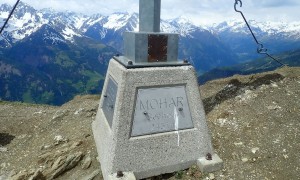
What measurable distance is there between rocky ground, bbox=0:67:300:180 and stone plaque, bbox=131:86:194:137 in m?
1.48

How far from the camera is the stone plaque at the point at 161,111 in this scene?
8.60m

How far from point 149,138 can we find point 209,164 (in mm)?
2054

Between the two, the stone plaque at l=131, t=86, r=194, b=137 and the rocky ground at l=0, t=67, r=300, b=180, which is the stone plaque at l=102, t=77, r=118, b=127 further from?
the rocky ground at l=0, t=67, r=300, b=180

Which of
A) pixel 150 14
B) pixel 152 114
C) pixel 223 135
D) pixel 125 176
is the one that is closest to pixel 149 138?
pixel 152 114

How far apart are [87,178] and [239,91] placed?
8.80 m

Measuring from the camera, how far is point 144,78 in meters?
8.64

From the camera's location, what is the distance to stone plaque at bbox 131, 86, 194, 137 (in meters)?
8.60

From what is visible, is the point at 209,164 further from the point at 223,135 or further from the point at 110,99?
the point at 110,99

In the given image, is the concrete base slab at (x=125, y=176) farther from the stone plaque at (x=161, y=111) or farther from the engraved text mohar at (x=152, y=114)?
the stone plaque at (x=161, y=111)

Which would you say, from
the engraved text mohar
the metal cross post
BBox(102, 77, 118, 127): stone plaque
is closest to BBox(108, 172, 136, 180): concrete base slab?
the engraved text mohar

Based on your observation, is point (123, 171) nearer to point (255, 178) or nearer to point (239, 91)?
point (255, 178)

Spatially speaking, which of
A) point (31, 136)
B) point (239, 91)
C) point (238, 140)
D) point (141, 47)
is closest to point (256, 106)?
point (239, 91)

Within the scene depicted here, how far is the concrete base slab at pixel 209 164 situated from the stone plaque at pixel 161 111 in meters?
1.13

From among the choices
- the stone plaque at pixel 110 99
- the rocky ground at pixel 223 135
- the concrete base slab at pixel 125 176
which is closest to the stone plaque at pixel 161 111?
the stone plaque at pixel 110 99
